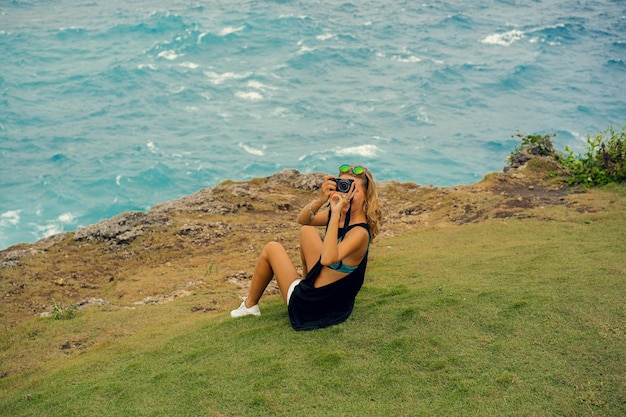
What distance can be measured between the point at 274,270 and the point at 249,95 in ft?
118

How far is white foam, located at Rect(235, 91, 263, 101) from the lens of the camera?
138 feet

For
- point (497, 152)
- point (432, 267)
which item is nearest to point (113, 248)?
point (432, 267)

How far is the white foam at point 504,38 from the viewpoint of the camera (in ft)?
184

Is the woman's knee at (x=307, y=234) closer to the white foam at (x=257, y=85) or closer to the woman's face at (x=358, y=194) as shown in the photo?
the woman's face at (x=358, y=194)

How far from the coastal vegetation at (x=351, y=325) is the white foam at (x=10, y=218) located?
657 inches

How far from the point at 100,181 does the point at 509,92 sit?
3016cm

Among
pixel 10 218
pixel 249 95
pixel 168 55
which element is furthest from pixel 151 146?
pixel 168 55

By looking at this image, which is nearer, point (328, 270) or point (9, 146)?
point (328, 270)

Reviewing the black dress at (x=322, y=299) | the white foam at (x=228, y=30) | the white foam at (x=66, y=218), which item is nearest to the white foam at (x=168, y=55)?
the white foam at (x=228, y=30)

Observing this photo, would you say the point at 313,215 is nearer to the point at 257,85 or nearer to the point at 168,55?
the point at 257,85

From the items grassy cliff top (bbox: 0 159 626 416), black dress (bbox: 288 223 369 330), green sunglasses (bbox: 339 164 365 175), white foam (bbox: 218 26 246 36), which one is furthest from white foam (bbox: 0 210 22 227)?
white foam (bbox: 218 26 246 36)

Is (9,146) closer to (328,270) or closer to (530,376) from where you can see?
(328,270)

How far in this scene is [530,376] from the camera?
20.6 feet

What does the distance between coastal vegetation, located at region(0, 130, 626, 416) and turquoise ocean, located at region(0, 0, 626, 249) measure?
18.2 m
